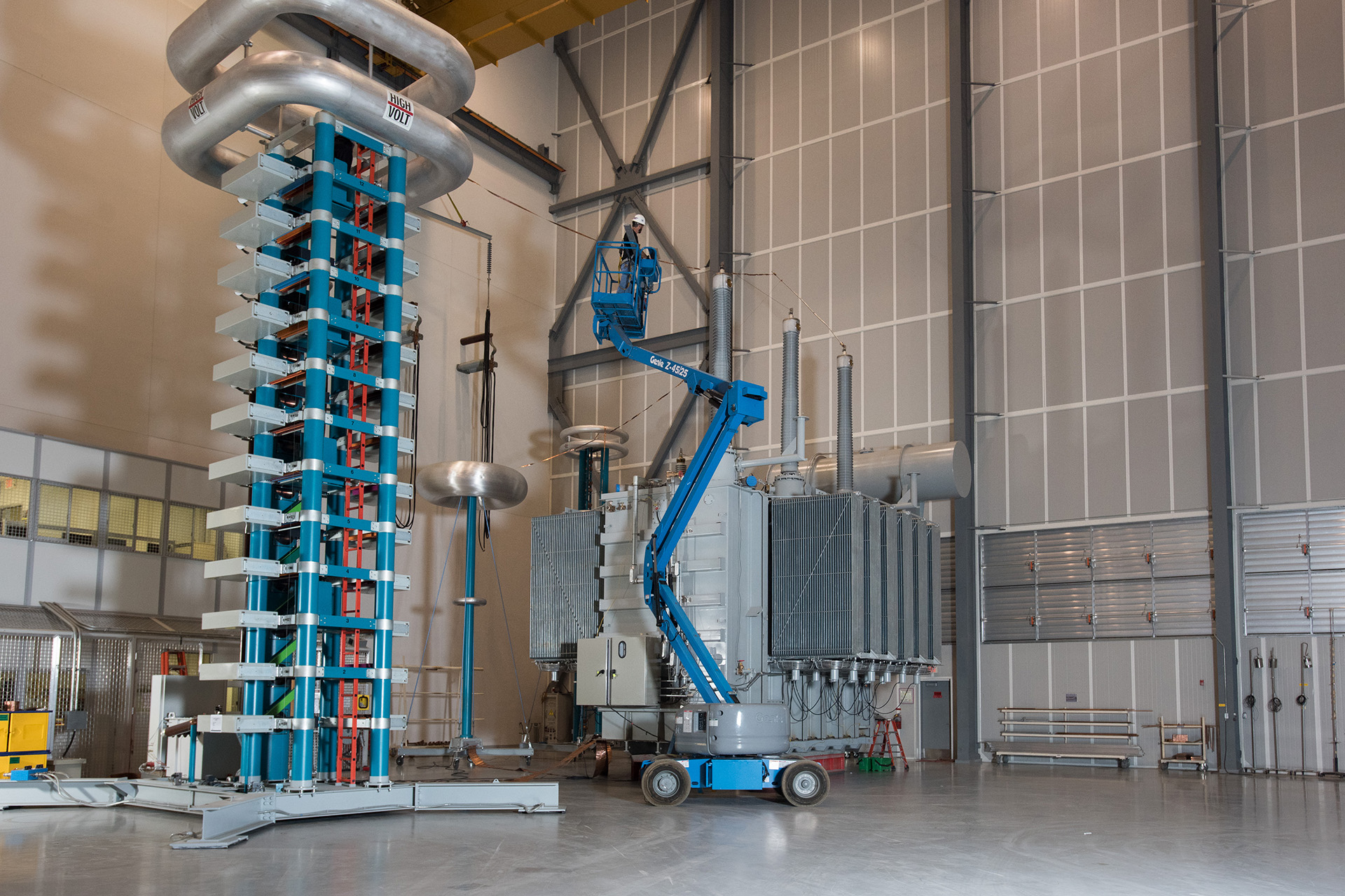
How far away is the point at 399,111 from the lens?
15.0 metres

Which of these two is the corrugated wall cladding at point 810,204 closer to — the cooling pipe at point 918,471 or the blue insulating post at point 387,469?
the cooling pipe at point 918,471

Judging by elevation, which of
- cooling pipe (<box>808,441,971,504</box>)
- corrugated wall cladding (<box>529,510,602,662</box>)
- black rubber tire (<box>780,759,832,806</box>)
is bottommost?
black rubber tire (<box>780,759,832,806</box>)

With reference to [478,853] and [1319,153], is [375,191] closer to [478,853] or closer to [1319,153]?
[478,853]

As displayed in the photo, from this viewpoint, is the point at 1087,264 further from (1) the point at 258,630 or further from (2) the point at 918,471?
(1) the point at 258,630

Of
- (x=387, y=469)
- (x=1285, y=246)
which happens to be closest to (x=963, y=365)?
(x=1285, y=246)

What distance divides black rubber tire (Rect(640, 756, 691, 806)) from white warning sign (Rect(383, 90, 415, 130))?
9.46m

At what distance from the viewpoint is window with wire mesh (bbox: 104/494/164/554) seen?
2114cm

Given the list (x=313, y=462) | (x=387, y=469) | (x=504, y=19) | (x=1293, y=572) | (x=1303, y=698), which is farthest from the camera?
(x=504, y=19)

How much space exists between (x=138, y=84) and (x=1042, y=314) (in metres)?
21.3

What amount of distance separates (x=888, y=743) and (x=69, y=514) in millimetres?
17333

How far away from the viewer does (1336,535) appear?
22.5m

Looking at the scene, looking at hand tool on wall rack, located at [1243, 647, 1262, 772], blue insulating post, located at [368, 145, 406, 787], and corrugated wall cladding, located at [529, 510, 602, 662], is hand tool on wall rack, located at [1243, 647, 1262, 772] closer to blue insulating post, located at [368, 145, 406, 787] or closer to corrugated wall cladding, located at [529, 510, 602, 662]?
corrugated wall cladding, located at [529, 510, 602, 662]

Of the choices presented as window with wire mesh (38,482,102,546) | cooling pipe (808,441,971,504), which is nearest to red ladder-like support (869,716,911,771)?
cooling pipe (808,441,971,504)

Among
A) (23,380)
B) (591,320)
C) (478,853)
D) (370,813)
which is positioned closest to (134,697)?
(23,380)
